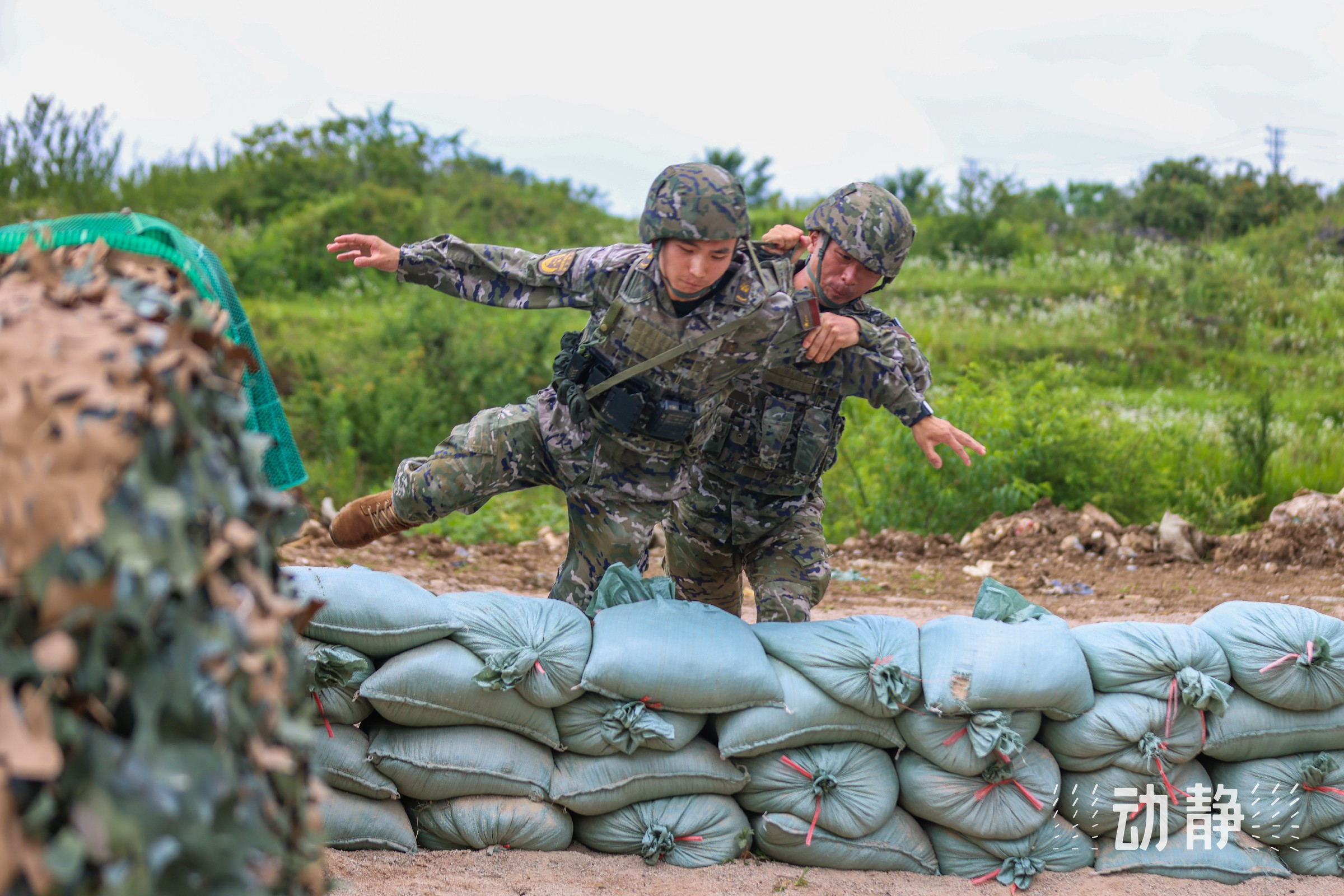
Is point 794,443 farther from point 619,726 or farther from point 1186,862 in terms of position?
point 1186,862

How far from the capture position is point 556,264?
3.11 m

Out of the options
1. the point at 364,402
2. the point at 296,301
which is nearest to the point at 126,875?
the point at 364,402

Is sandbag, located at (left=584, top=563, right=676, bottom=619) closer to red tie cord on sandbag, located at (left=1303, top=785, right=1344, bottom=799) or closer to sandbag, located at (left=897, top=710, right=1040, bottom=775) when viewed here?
sandbag, located at (left=897, top=710, right=1040, bottom=775)

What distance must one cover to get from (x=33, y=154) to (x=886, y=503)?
11730 millimetres

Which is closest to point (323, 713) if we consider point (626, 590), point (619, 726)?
point (619, 726)

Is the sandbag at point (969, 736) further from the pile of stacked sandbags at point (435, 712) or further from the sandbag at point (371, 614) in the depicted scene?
the sandbag at point (371, 614)

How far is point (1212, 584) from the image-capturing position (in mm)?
5730

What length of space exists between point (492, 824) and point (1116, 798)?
5.16 ft

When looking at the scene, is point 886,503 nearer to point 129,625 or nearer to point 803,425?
point 803,425

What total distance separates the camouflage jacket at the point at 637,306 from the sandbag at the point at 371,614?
0.84 metres

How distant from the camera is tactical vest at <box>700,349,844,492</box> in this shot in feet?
11.4

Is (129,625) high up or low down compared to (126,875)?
up

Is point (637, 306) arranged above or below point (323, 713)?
above

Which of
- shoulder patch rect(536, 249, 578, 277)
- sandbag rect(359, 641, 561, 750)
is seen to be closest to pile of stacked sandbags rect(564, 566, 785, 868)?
sandbag rect(359, 641, 561, 750)
